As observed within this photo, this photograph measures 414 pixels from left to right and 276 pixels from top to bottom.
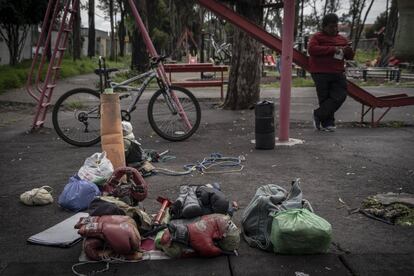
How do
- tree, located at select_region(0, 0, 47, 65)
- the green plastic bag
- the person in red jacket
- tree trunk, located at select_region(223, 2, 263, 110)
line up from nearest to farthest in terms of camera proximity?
the green plastic bag < the person in red jacket < tree trunk, located at select_region(223, 2, 263, 110) < tree, located at select_region(0, 0, 47, 65)

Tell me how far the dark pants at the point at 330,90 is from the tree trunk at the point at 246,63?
10.2ft

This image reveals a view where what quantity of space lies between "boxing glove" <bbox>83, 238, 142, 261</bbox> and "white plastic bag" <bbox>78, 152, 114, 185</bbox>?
157 centimetres

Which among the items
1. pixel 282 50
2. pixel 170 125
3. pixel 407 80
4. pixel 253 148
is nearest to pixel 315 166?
pixel 253 148

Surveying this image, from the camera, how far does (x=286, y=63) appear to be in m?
7.81

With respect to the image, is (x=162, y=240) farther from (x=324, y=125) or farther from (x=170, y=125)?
(x=324, y=125)

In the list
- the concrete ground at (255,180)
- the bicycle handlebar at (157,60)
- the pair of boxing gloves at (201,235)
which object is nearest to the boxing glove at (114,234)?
the concrete ground at (255,180)

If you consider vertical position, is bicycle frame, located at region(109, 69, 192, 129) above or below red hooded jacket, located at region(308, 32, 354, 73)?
below

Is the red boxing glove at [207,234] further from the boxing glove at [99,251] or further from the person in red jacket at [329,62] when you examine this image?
the person in red jacket at [329,62]

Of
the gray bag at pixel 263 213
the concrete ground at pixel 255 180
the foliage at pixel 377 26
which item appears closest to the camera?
the concrete ground at pixel 255 180

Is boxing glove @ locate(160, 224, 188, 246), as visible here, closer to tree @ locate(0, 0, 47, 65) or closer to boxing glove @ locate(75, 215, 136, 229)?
boxing glove @ locate(75, 215, 136, 229)

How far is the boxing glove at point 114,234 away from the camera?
358cm

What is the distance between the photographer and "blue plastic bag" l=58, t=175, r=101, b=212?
4730 mm

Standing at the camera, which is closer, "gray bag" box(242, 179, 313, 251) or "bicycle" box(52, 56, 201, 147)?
"gray bag" box(242, 179, 313, 251)

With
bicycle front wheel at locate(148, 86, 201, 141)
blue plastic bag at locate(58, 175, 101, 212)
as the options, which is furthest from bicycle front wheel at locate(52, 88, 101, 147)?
blue plastic bag at locate(58, 175, 101, 212)
